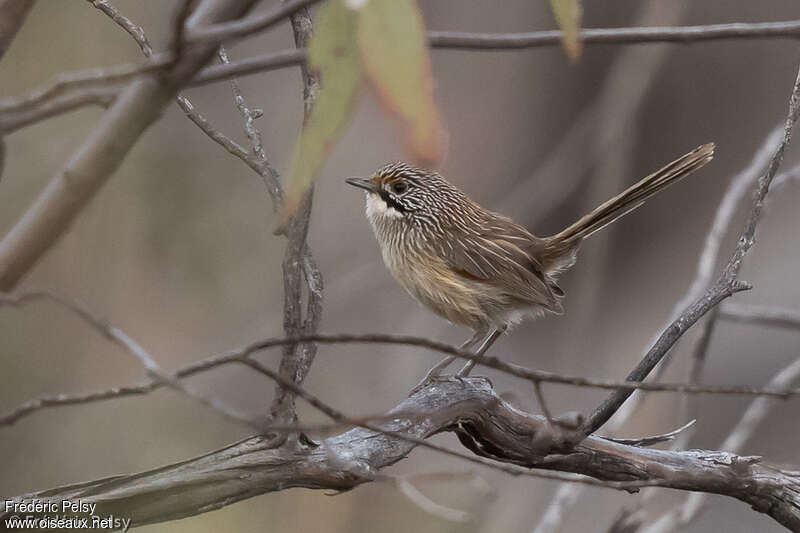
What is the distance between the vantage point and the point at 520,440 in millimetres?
2713

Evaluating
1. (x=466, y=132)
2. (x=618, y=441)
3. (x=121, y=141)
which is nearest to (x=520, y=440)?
(x=618, y=441)

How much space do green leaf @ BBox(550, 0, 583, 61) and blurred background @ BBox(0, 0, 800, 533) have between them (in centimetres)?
375

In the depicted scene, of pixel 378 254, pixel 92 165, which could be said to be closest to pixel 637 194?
pixel 92 165

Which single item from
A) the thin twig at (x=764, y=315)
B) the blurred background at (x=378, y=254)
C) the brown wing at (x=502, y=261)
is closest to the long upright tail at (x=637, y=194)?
the brown wing at (x=502, y=261)

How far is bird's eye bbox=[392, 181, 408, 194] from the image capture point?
4.29 metres

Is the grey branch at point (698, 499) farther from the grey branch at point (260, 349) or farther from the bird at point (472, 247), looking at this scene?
the grey branch at point (260, 349)

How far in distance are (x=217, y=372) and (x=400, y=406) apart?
373cm

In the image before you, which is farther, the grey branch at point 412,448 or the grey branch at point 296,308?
the grey branch at point 296,308

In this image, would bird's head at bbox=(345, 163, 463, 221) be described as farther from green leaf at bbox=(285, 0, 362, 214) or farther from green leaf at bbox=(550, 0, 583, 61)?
green leaf at bbox=(285, 0, 362, 214)

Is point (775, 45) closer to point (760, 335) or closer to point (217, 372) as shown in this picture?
point (760, 335)

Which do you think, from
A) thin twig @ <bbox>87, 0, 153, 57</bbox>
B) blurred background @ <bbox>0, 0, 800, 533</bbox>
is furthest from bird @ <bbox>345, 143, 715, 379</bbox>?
thin twig @ <bbox>87, 0, 153, 57</bbox>

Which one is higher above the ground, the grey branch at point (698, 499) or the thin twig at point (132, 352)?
the grey branch at point (698, 499)

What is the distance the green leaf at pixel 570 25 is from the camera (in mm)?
1352

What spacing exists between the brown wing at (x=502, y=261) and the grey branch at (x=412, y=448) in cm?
84
